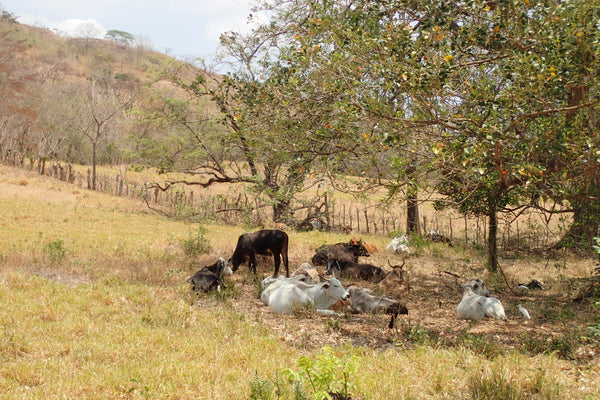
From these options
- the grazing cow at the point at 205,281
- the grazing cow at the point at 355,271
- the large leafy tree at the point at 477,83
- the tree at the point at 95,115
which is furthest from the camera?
the tree at the point at 95,115

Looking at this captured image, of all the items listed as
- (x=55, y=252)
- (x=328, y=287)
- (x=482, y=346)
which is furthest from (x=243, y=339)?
(x=55, y=252)

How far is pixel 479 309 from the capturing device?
25.5 ft

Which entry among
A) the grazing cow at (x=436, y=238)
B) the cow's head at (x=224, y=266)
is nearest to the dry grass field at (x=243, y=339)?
the cow's head at (x=224, y=266)

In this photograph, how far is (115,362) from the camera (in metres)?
5.14

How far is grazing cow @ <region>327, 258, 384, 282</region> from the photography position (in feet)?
36.2

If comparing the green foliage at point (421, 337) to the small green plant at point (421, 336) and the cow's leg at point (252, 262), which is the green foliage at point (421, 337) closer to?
the small green plant at point (421, 336)

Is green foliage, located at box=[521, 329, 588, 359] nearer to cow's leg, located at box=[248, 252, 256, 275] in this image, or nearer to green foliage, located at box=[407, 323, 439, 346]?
green foliage, located at box=[407, 323, 439, 346]

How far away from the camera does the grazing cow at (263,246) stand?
10711mm

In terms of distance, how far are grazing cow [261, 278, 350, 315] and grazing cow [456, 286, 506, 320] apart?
6.33 ft

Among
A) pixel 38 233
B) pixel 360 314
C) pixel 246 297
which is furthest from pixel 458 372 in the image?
pixel 38 233

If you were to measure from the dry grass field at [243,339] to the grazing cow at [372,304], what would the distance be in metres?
0.27

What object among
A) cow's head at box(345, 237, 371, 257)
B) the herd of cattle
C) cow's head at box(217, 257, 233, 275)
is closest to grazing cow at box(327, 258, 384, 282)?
the herd of cattle

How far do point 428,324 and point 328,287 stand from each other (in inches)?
70.6

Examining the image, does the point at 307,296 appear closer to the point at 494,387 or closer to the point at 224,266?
the point at 224,266
